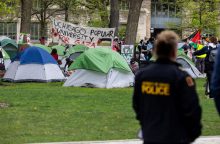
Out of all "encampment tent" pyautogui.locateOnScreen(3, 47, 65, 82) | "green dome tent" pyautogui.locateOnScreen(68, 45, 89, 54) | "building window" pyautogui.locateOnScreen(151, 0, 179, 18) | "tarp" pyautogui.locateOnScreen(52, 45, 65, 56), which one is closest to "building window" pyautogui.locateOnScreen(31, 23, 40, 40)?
"building window" pyautogui.locateOnScreen(151, 0, 179, 18)

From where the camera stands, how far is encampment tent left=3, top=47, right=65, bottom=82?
21625 mm

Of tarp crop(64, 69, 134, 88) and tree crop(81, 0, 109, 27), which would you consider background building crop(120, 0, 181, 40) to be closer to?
tree crop(81, 0, 109, 27)

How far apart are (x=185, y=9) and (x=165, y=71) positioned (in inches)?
1866

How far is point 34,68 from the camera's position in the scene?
71.7ft

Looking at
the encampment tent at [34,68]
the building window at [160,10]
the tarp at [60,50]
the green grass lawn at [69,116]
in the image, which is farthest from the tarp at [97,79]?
the building window at [160,10]

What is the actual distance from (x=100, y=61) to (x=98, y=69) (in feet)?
0.95

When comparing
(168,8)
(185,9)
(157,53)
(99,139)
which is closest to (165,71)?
(157,53)

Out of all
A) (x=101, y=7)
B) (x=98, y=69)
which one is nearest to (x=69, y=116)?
(x=98, y=69)

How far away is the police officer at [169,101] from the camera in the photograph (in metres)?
4.87

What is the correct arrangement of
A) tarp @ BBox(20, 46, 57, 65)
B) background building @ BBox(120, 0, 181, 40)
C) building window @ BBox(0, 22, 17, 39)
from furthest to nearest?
1. background building @ BBox(120, 0, 181, 40)
2. building window @ BBox(0, 22, 17, 39)
3. tarp @ BBox(20, 46, 57, 65)

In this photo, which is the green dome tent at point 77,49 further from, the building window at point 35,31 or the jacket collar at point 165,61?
the building window at point 35,31

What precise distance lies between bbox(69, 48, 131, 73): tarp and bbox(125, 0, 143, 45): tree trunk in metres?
5.73

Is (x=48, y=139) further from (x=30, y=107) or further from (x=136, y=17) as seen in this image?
(x=136, y=17)

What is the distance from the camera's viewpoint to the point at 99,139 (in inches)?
385
